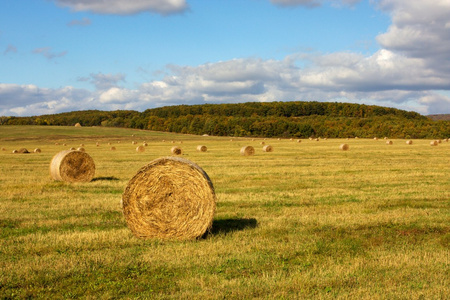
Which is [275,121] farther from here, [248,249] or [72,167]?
[248,249]

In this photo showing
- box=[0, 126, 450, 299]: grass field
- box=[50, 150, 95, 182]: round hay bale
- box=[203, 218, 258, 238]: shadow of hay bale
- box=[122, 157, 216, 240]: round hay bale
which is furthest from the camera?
box=[50, 150, 95, 182]: round hay bale

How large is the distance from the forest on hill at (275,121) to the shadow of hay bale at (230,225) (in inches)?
3499

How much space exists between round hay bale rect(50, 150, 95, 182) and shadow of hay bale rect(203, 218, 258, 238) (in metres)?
11.4

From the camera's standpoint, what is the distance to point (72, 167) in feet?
70.6

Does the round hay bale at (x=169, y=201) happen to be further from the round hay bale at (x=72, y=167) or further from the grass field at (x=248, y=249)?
the round hay bale at (x=72, y=167)

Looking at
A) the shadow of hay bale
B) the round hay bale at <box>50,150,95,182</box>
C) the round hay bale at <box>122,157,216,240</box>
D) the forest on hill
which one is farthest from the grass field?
the forest on hill

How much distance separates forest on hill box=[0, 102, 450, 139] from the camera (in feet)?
329

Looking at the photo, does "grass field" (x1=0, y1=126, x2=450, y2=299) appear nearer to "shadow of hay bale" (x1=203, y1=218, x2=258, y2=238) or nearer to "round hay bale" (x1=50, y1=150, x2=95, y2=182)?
"shadow of hay bale" (x1=203, y1=218, x2=258, y2=238)

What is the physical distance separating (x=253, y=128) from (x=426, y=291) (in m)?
108

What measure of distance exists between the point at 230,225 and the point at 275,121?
350 ft

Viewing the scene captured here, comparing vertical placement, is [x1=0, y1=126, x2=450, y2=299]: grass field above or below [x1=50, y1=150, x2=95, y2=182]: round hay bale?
below

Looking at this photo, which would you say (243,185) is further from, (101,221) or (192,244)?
(192,244)

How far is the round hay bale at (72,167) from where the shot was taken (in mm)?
21250

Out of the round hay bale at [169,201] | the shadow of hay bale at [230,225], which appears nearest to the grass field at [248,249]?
the shadow of hay bale at [230,225]
